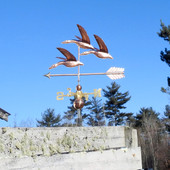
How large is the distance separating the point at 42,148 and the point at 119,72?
479 centimetres

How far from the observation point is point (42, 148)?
3.30 m

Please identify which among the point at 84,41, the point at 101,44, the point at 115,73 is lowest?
the point at 115,73

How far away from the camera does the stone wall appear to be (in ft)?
10.3

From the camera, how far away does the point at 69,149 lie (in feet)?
11.4

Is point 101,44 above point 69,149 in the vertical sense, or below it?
above

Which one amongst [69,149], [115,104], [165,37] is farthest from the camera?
[115,104]

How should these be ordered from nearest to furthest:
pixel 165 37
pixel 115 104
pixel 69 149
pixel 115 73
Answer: pixel 69 149, pixel 115 73, pixel 165 37, pixel 115 104

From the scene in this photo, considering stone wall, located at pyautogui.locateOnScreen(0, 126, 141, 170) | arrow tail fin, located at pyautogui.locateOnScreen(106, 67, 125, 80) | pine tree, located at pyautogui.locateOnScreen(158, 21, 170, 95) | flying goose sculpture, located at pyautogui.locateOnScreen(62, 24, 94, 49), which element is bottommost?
stone wall, located at pyautogui.locateOnScreen(0, 126, 141, 170)

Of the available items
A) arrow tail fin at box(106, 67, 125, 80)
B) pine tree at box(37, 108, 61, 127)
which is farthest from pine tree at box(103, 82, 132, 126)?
arrow tail fin at box(106, 67, 125, 80)

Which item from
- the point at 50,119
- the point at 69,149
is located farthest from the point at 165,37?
the point at 69,149

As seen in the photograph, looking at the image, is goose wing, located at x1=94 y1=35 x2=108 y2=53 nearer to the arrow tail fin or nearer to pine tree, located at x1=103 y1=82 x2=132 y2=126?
the arrow tail fin

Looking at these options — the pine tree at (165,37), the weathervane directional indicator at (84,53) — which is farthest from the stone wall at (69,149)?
the pine tree at (165,37)

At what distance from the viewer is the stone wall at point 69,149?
312 centimetres

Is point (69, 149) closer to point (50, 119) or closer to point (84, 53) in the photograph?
point (84, 53)
